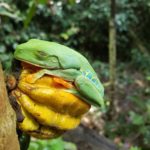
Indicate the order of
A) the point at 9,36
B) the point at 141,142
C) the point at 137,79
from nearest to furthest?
the point at 141,142 → the point at 9,36 → the point at 137,79

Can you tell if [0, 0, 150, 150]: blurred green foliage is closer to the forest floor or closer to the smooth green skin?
the forest floor

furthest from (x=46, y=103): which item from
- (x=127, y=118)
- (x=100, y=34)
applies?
(x=100, y=34)

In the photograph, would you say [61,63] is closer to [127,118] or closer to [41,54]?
[41,54]

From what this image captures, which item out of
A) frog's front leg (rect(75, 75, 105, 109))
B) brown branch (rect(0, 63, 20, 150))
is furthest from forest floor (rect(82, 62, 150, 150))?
brown branch (rect(0, 63, 20, 150))

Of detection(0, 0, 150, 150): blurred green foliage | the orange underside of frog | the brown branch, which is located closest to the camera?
the brown branch

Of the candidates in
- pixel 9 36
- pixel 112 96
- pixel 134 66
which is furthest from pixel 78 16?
pixel 112 96

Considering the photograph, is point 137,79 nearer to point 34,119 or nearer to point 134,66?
point 134,66
